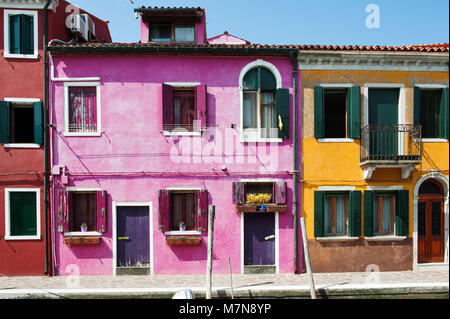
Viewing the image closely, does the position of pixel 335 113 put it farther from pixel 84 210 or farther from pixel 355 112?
pixel 84 210

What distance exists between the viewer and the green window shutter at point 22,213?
28.9ft

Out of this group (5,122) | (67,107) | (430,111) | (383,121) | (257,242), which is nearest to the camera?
(5,122)

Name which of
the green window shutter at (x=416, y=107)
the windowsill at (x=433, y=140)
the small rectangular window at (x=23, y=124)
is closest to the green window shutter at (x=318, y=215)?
the windowsill at (x=433, y=140)

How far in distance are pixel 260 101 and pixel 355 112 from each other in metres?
2.90

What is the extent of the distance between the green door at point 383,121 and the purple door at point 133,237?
7320 mm

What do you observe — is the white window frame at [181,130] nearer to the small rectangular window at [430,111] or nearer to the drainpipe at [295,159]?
the drainpipe at [295,159]

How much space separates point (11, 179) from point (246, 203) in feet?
23.0

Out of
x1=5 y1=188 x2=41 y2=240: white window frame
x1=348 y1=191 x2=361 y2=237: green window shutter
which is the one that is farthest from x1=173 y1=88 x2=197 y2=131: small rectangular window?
x1=348 y1=191 x2=361 y2=237: green window shutter

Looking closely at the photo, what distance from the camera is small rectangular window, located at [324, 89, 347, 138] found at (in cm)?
934

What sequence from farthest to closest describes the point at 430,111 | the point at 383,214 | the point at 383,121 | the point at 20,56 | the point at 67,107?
the point at 430,111
the point at 383,214
the point at 383,121
the point at 67,107
the point at 20,56

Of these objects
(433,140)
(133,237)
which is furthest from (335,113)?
(133,237)

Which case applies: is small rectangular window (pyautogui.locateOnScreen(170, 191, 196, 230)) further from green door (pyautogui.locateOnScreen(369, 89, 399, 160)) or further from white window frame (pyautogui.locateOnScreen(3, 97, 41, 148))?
green door (pyautogui.locateOnScreen(369, 89, 399, 160))

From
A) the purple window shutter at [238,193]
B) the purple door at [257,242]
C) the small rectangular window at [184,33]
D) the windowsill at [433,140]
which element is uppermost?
the small rectangular window at [184,33]

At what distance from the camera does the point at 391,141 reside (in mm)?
9078
